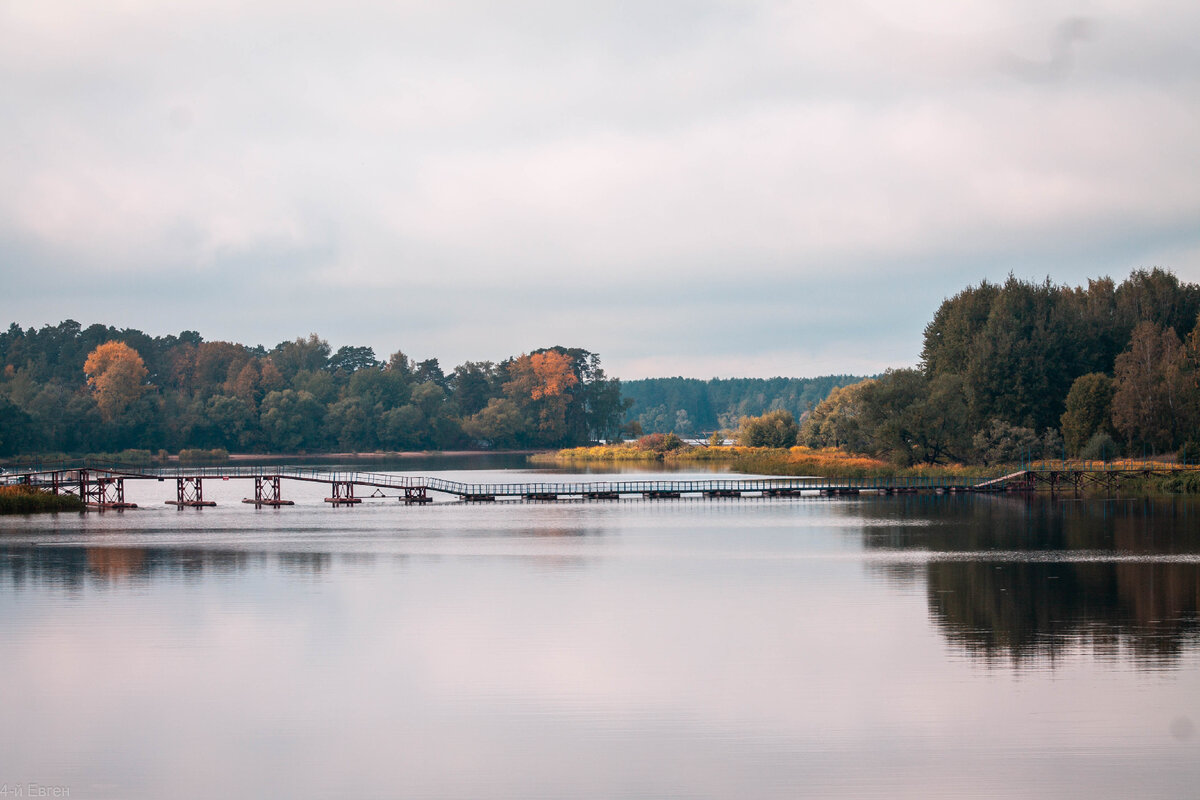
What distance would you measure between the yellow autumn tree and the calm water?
103705 millimetres

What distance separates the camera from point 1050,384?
8669 centimetres

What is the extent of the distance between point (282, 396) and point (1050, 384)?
103897 mm

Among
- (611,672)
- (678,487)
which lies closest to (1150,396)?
(678,487)

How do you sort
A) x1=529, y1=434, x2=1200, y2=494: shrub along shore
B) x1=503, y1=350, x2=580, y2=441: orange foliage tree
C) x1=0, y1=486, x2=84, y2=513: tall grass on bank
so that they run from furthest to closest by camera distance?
x1=503, y1=350, x2=580, y2=441: orange foliage tree < x1=529, y1=434, x2=1200, y2=494: shrub along shore < x1=0, y1=486, x2=84, y2=513: tall grass on bank

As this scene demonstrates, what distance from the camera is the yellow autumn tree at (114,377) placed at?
141000 millimetres

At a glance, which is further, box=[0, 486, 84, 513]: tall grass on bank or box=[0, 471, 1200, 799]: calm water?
box=[0, 486, 84, 513]: tall grass on bank

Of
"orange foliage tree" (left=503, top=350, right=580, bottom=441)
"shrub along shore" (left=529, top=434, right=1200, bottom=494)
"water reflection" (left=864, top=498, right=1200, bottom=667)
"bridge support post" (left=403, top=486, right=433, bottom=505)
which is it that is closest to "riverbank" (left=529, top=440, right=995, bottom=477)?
"shrub along shore" (left=529, top=434, right=1200, bottom=494)

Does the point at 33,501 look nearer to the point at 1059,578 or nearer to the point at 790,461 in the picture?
the point at 1059,578

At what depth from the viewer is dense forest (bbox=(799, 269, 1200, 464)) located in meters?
76.8

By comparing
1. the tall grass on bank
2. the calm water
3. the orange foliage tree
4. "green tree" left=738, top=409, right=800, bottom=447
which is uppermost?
the orange foliage tree

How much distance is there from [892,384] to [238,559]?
57.9 metres

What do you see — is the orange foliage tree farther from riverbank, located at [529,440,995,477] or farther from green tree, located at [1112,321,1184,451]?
green tree, located at [1112,321,1184,451]

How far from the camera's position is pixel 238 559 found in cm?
4291

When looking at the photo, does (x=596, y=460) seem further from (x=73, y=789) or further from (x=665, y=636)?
(x=73, y=789)
